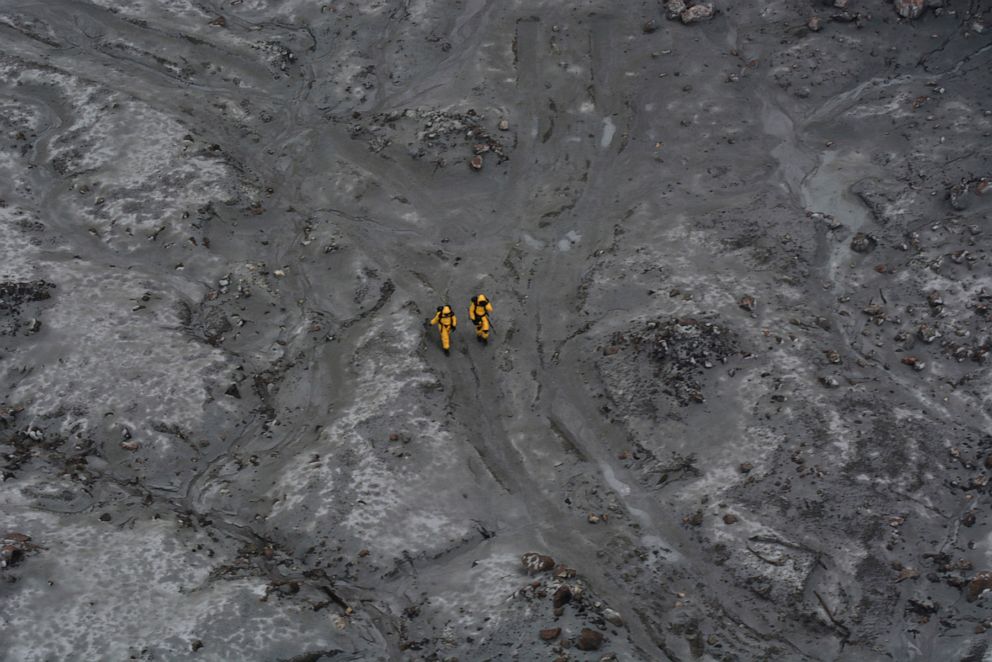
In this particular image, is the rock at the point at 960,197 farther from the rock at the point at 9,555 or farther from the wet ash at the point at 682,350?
the rock at the point at 9,555

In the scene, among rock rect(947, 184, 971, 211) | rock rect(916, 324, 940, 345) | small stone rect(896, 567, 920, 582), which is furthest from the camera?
rock rect(947, 184, 971, 211)

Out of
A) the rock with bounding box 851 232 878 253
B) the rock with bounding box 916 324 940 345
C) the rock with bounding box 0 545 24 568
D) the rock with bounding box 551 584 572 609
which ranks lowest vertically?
the rock with bounding box 551 584 572 609

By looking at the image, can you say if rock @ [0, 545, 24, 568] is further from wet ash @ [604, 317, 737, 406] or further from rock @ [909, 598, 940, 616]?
rock @ [909, 598, 940, 616]

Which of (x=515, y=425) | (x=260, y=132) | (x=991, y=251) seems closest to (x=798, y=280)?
(x=991, y=251)

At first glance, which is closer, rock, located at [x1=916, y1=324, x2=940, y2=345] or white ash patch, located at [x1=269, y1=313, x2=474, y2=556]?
white ash patch, located at [x1=269, y1=313, x2=474, y2=556]

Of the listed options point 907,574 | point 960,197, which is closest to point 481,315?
point 907,574

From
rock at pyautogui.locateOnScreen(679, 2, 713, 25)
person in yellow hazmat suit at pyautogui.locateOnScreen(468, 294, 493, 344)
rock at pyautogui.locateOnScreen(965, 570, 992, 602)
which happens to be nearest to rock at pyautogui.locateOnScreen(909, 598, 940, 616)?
rock at pyautogui.locateOnScreen(965, 570, 992, 602)

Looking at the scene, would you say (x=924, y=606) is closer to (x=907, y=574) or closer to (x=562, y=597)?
(x=907, y=574)

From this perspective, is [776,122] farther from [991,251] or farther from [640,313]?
[640,313]
